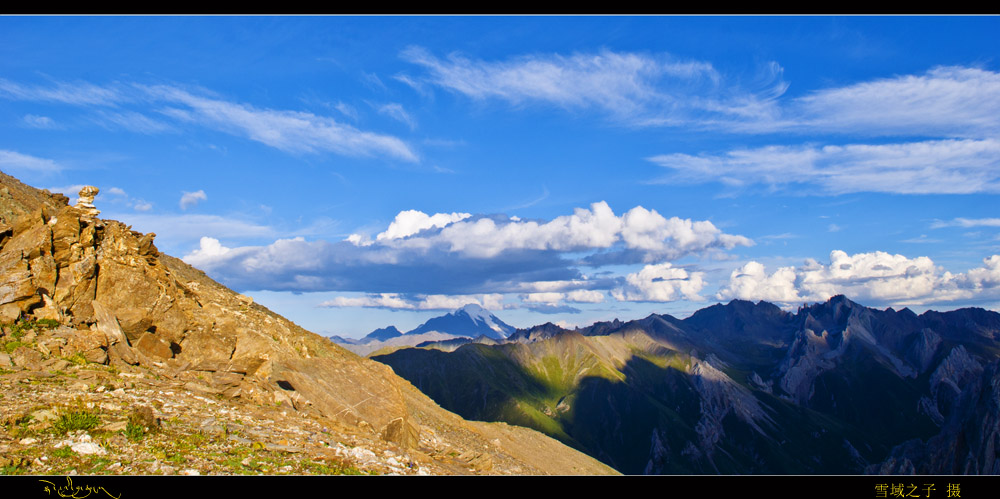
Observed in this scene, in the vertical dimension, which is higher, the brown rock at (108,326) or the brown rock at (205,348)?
the brown rock at (108,326)

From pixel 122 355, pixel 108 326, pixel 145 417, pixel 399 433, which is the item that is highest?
pixel 108 326

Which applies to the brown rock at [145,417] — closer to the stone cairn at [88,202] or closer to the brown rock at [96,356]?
the brown rock at [96,356]

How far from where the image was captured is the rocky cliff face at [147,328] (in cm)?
2980

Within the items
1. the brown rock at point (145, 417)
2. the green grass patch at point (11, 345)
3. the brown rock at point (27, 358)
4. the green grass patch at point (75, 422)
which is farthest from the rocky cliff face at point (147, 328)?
the green grass patch at point (75, 422)

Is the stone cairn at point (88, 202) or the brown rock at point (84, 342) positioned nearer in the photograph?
the brown rock at point (84, 342)

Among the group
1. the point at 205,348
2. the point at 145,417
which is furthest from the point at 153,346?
the point at 145,417

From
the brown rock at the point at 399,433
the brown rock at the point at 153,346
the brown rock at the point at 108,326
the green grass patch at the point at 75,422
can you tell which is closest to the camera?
the green grass patch at the point at 75,422

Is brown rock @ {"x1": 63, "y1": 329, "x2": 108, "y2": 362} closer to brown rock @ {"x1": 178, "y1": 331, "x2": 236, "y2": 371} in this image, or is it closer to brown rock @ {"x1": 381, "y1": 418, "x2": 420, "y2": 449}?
brown rock @ {"x1": 178, "y1": 331, "x2": 236, "y2": 371}

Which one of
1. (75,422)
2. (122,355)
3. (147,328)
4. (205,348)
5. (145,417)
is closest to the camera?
(75,422)

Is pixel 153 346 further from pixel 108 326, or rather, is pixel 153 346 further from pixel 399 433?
pixel 399 433

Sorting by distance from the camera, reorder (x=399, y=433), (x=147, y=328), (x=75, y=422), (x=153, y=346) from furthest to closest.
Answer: (x=147, y=328) < (x=153, y=346) < (x=399, y=433) < (x=75, y=422)

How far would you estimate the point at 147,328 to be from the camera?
37031mm

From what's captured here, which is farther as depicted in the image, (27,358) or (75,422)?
(27,358)
